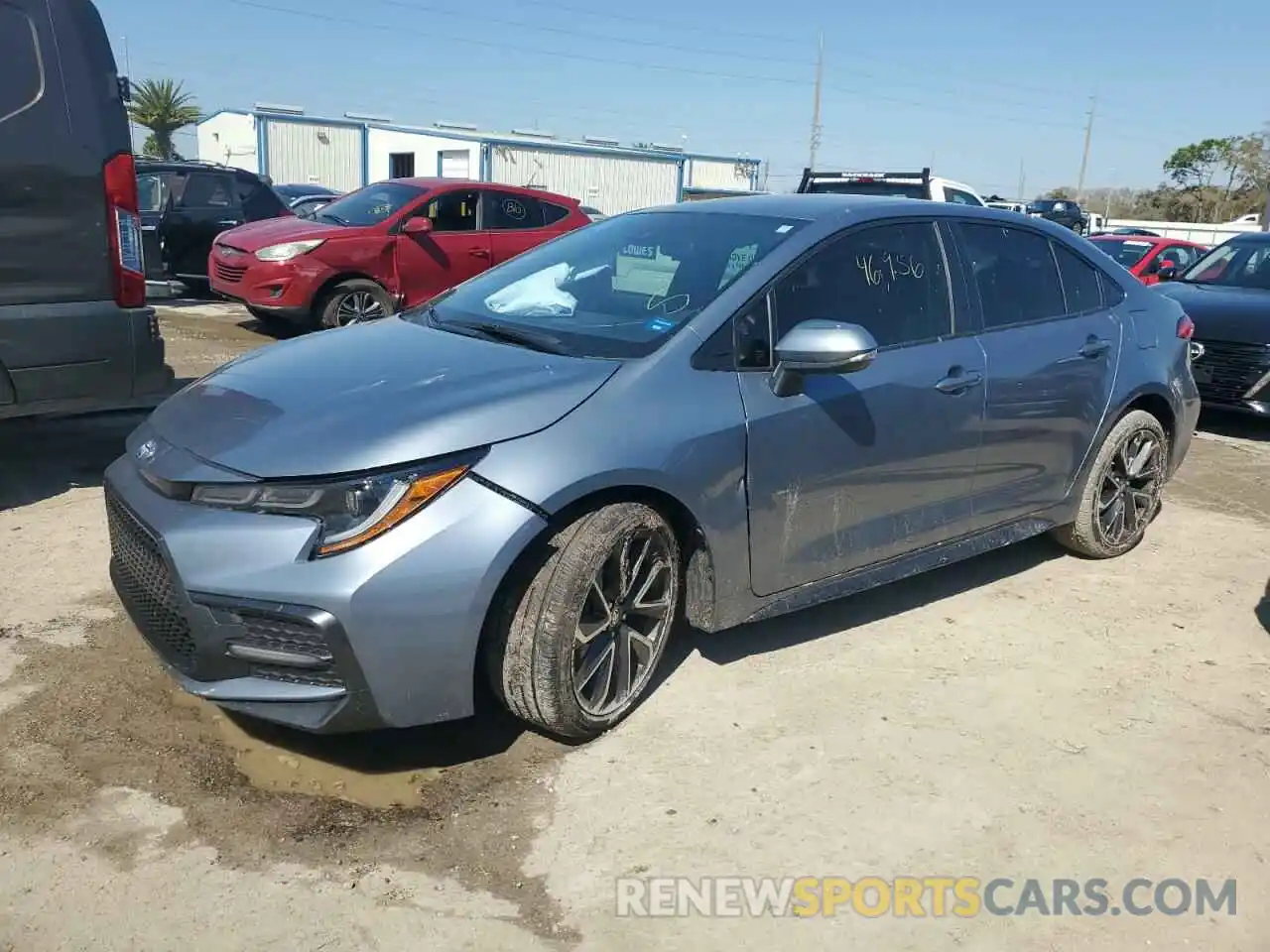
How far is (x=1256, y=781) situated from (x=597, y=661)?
2044 mm

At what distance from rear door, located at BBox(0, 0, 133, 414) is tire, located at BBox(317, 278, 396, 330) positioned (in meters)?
4.76

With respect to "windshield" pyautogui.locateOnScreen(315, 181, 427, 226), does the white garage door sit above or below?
above

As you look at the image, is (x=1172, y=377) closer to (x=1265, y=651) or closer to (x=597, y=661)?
(x=1265, y=651)

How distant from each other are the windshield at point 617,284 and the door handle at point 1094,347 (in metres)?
1.59

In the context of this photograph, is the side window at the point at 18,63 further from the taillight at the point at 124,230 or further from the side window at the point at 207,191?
the side window at the point at 207,191

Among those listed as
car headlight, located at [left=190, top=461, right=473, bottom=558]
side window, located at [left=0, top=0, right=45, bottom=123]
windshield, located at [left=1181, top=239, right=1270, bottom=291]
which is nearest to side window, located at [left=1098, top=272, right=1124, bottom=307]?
car headlight, located at [left=190, top=461, right=473, bottom=558]

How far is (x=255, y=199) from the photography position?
1237 centimetres

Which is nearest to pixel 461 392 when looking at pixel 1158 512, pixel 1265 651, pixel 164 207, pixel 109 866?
pixel 109 866

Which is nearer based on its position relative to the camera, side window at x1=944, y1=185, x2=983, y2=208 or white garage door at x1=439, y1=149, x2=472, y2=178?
side window at x1=944, y1=185, x2=983, y2=208

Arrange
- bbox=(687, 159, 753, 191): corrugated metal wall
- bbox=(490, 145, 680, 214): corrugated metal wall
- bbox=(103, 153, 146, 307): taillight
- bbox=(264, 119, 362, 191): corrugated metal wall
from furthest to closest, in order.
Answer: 1. bbox=(687, 159, 753, 191): corrugated metal wall
2. bbox=(264, 119, 362, 191): corrugated metal wall
3. bbox=(490, 145, 680, 214): corrugated metal wall
4. bbox=(103, 153, 146, 307): taillight

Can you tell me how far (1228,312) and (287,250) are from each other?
25.9 ft

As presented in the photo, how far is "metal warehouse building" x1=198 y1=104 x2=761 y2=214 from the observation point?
37.1 m

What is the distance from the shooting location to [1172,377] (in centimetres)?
506

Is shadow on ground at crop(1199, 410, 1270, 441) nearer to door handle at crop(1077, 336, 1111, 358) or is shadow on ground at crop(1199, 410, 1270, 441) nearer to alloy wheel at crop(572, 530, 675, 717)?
door handle at crop(1077, 336, 1111, 358)
